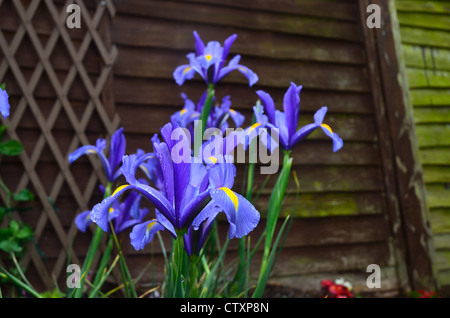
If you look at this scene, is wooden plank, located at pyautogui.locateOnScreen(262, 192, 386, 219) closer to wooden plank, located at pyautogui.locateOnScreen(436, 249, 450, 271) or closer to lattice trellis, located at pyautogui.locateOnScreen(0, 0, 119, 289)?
wooden plank, located at pyautogui.locateOnScreen(436, 249, 450, 271)

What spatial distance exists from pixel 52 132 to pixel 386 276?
227 cm

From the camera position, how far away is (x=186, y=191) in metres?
0.87

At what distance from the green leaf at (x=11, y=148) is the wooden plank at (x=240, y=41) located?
0.76 m

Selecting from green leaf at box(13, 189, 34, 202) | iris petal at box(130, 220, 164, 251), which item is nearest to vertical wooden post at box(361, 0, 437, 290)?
iris petal at box(130, 220, 164, 251)

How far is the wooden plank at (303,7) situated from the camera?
2.56 m

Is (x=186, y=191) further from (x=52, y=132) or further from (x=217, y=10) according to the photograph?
(x=217, y=10)

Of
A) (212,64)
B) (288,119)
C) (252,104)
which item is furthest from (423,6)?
(288,119)

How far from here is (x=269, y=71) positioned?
2568 millimetres

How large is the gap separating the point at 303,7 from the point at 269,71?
550 mm

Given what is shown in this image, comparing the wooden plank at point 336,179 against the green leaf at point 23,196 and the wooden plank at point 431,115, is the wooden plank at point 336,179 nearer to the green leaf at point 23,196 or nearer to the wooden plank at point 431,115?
the wooden plank at point 431,115

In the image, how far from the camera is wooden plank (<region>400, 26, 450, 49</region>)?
2.99m

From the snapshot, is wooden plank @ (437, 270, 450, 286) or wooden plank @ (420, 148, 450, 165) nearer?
wooden plank @ (437, 270, 450, 286)

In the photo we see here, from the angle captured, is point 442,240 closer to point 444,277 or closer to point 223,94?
point 444,277

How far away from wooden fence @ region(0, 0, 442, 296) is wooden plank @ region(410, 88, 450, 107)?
18 cm
